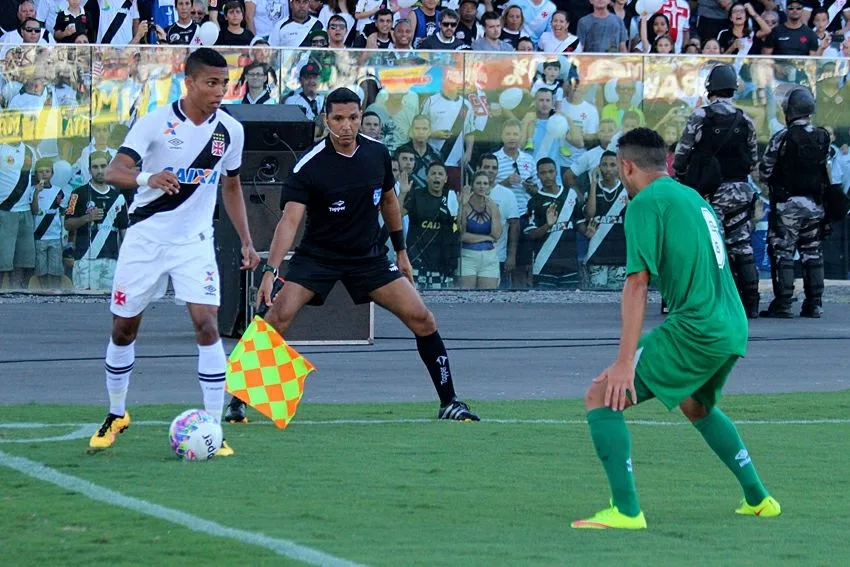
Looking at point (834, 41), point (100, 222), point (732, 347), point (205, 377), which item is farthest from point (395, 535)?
point (834, 41)

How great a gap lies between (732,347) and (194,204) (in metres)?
3.39

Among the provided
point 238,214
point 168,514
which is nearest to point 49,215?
point 238,214

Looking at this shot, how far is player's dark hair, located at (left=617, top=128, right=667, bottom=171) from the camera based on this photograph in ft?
21.7

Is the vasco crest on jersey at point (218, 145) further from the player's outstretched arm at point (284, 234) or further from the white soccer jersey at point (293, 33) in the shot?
the white soccer jersey at point (293, 33)

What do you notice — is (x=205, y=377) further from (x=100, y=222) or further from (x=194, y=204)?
(x=100, y=222)

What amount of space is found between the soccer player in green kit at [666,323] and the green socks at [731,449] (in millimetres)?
193

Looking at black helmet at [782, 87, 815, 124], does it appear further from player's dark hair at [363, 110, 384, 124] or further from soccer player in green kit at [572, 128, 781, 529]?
soccer player in green kit at [572, 128, 781, 529]

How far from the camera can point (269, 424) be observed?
9945 mm

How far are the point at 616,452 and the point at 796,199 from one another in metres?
11.6

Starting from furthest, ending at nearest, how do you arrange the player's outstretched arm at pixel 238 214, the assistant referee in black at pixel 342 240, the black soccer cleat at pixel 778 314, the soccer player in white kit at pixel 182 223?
the black soccer cleat at pixel 778 314
the assistant referee in black at pixel 342 240
the player's outstretched arm at pixel 238 214
the soccer player in white kit at pixel 182 223

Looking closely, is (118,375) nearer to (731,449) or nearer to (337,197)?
(337,197)

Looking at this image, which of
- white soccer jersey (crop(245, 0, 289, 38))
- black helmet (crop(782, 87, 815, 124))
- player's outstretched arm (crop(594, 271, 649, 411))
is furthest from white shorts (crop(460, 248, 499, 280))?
player's outstretched arm (crop(594, 271, 649, 411))

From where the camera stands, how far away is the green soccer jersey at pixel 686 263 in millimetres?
6445

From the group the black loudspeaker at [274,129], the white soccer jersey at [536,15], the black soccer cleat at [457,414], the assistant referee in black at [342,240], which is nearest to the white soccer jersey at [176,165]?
the assistant referee in black at [342,240]
